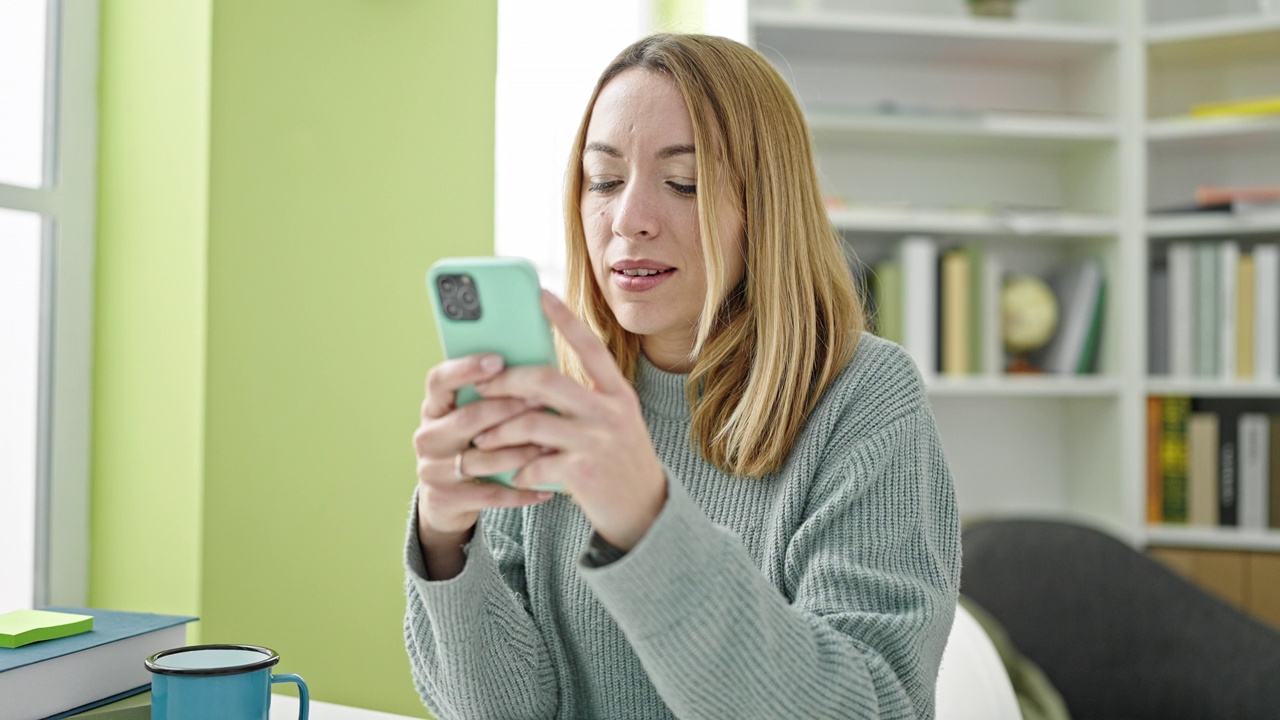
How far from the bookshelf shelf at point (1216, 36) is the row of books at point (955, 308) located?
0.50 metres

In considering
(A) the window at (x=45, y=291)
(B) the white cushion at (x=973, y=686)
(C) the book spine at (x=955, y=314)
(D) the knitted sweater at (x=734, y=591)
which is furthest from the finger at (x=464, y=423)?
(C) the book spine at (x=955, y=314)

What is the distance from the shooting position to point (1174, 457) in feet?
8.02

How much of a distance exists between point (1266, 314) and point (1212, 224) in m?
0.22

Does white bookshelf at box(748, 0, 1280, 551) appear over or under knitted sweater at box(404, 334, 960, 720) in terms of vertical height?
over

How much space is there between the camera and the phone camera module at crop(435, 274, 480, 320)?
0.67 m

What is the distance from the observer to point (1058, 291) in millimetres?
2572

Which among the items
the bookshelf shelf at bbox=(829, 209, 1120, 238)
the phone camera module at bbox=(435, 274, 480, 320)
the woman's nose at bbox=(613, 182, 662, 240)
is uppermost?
the bookshelf shelf at bbox=(829, 209, 1120, 238)

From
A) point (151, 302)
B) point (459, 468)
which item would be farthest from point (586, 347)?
point (151, 302)

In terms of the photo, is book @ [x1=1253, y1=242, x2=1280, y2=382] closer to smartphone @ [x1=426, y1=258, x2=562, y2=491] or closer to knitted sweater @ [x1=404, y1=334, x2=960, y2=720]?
knitted sweater @ [x1=404, y1=334, x2=960, y2=720]

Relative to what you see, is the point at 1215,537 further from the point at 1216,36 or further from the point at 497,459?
the point at 497,459

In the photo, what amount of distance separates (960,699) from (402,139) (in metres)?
0.95

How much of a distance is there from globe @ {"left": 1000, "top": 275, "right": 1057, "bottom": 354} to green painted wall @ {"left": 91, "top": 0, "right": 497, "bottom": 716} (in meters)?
1.39

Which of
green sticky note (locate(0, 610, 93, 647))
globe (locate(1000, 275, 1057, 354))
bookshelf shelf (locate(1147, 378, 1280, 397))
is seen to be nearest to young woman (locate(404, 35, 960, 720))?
green sticky note (locate(0, 610, 93, 647))

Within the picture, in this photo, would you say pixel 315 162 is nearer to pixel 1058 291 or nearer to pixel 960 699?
pixel 960 699
